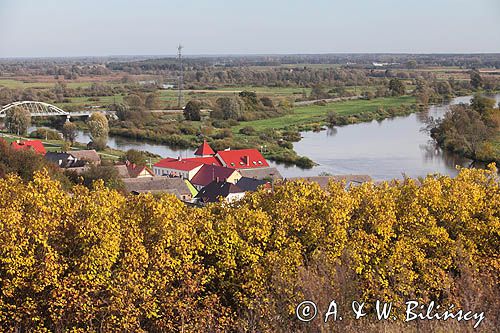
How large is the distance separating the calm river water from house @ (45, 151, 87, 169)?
238 inches

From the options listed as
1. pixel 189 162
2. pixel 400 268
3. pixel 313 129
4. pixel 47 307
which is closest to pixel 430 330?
pixel 400 268

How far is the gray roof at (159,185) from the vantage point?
54.7 ft

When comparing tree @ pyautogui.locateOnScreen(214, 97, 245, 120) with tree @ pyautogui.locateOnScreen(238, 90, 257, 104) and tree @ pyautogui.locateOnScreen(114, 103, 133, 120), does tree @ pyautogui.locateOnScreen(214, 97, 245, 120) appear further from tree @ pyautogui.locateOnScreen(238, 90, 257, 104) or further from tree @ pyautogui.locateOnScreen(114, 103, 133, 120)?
tree @ pyautogui.locateOnScreen(114, 103, 133, 120)

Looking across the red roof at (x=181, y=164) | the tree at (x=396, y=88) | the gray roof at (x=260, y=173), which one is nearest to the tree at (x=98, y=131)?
the red roof at (x=181, y=164)

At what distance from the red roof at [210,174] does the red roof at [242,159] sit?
163 centimetres

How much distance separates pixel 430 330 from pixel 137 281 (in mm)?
2326

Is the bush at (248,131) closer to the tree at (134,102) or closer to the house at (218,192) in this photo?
the tree at (134,102)

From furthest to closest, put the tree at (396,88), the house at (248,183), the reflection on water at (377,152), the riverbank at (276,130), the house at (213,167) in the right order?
the tree at (396,88) → the riverbank at (276,130) → the reflection on water at (377,152) → the house at (213,167) → the house at (248,183)

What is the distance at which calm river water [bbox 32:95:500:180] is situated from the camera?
21741 mm

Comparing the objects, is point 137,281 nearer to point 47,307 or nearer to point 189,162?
point 47,307

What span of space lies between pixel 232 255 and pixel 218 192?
1022 centimetres

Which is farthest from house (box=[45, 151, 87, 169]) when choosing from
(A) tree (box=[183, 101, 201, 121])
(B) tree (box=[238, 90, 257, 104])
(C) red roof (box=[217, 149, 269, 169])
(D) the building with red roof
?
(B) tree (box=[238, 90, 257, 104])

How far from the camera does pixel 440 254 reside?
20.5 feet

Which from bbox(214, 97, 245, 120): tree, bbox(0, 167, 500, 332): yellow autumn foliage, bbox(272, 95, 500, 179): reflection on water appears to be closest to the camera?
bbox(0, 167, 500, 332): yellow autumn foliage
